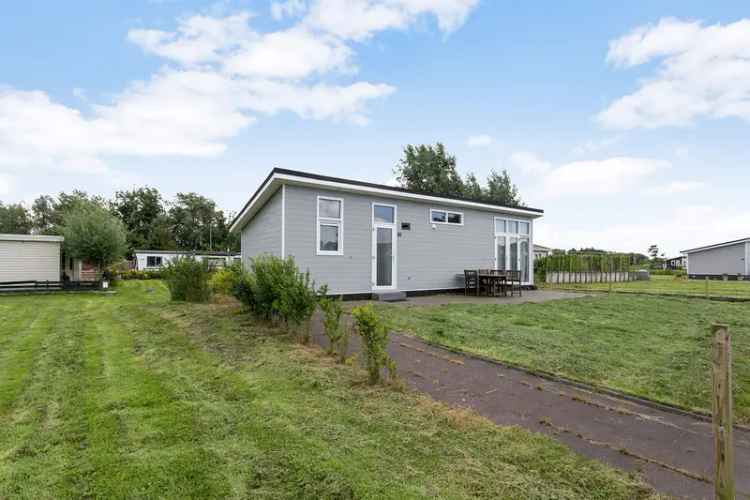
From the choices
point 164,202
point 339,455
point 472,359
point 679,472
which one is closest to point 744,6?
point 472,359

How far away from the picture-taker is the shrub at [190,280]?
10578 millimetres

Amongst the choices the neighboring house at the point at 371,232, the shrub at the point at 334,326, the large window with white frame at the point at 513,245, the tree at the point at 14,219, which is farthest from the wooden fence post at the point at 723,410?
the tree at the point at 14,219

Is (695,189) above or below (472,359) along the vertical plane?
above

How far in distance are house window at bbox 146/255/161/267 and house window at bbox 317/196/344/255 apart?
27.4 meters

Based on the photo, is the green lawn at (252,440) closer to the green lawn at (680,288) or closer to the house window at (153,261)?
the green lawn at (680,288)

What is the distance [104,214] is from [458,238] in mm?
17187

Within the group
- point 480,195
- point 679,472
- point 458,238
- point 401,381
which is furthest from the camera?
point 480,195

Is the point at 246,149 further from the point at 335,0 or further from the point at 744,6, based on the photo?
the point at 744,6

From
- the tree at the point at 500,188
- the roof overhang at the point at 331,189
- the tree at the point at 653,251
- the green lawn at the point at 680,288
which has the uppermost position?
the tree at the point at 500,188

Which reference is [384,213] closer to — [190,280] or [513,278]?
[513,278]

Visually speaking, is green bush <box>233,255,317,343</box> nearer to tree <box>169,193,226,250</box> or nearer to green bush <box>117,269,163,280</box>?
green bush <box>117,269,163,280</box>

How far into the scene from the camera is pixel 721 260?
102ft

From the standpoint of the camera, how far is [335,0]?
982 cm

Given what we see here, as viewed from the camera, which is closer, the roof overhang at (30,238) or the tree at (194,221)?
the roof overhang at (30,238)
